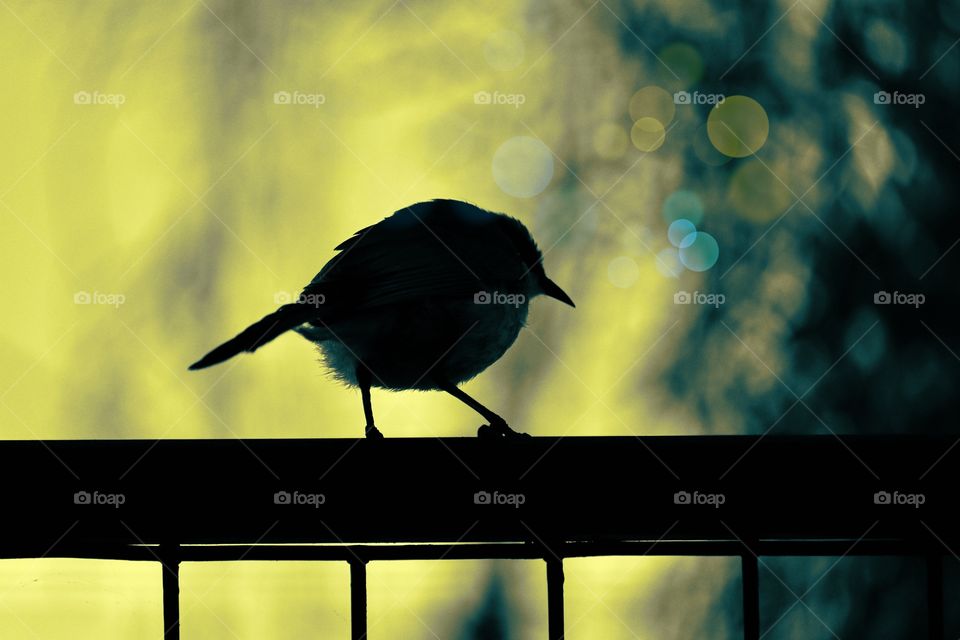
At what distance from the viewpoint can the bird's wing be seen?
2342 mm

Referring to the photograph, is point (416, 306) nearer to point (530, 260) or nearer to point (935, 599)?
point (530, 260)

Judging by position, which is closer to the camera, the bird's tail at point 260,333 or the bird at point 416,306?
the bird's tail at point 260,333

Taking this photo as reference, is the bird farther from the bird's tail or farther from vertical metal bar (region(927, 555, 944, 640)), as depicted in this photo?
vertical metal bar (region(927, 555, 944, 640))

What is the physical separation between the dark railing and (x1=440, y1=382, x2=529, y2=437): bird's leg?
160cm

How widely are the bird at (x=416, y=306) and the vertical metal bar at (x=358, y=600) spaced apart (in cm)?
109

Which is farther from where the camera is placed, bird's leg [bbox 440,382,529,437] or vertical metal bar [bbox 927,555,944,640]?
bird's leg [bbox 440,382,529,437]

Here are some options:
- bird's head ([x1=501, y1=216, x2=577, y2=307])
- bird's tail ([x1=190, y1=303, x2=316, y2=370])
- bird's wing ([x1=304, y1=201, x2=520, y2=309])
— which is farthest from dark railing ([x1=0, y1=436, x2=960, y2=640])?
bird's head ([x1=501, y1=216, x2=577, y2=307])

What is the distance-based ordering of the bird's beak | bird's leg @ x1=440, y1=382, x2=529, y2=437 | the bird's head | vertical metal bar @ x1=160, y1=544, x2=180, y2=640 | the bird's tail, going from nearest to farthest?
vertical metal bar @ x1=160, y1=544, x2=180, y2=640, the bird's tail, bird's leg @ x1=440, y1=382, x2=529, y2=437, the bird's head, the bird's beak

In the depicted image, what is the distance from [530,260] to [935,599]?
2.10m

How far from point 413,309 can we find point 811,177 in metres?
2.81

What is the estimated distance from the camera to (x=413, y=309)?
2.39m

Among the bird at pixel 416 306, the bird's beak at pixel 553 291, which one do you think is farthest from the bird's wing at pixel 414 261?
the bird's beak at pixel 553 291

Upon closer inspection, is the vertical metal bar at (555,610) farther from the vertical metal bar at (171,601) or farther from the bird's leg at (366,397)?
the bird's leg at (366,397)

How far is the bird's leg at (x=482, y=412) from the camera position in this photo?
2586 mm
